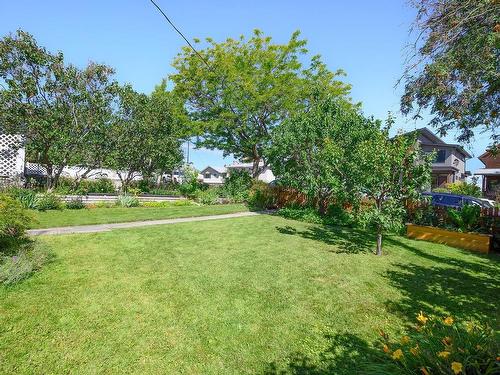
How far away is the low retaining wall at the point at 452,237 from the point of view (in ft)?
33.0

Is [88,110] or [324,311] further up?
[88,110]

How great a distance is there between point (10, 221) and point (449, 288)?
932 cm

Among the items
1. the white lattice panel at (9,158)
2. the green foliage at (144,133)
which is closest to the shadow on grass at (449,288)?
Answer: the green foliage at (144,133)

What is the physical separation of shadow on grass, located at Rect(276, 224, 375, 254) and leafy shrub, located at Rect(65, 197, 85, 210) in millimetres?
9650

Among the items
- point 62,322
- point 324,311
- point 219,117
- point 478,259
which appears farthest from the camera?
point 219,117

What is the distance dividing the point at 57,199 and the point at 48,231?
5.39 m

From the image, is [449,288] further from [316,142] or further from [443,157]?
[443,157]

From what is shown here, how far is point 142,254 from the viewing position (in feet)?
25.1

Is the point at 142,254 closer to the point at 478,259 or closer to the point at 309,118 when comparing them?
the point at 478,259

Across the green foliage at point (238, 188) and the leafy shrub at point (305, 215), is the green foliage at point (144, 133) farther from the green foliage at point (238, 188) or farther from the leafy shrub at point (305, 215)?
the leafy shrub at point (305, 215)

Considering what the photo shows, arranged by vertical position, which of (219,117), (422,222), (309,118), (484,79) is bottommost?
(422,222)

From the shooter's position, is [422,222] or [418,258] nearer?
[418,258]

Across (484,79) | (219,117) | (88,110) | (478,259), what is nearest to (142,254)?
(484,79)

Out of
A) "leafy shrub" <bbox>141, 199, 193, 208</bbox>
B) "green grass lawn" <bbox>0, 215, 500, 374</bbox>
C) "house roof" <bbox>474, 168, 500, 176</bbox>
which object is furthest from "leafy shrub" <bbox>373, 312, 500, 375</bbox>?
"house roof" <bbox>474, 168, 500, 176</bbox>
